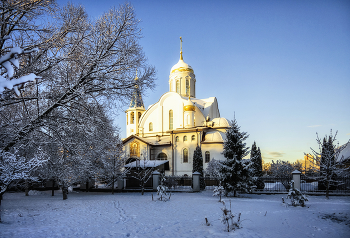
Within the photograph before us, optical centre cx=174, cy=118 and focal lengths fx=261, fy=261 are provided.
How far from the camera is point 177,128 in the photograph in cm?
3288

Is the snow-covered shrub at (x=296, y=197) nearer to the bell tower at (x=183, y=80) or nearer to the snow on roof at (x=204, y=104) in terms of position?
the snow on roof at (x=204, y=104)

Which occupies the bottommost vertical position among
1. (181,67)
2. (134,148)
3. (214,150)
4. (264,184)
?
(264,184)

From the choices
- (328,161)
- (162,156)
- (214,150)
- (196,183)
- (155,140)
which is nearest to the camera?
(328,161)

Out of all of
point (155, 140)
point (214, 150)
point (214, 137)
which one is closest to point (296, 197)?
point (214, 150)

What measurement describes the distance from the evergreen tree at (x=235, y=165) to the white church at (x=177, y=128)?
42.3 feet

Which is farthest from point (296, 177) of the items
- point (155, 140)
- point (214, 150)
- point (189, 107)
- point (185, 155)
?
point (155, 140)

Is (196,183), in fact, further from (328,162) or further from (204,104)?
(204,104)

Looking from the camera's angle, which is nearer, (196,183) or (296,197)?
(296,197)

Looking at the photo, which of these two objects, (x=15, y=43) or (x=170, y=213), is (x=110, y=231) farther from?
(x=15, y=43)

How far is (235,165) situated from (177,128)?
17.8 m

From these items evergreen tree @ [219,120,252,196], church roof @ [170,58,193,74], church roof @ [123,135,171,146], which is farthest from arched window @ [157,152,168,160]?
evergreen tree @ [219,120,252,196]

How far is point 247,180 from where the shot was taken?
15383 mm

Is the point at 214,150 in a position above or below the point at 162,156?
above

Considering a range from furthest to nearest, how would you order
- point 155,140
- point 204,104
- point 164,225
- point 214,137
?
point 204,104, point 155,140, point 214,137, point 164,225
